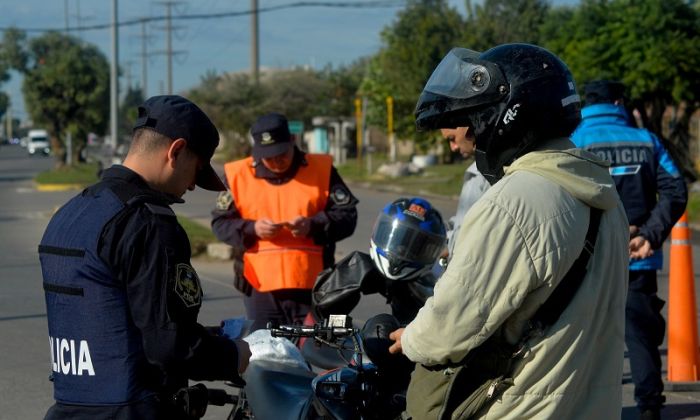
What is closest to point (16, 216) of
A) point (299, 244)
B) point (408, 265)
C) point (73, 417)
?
point (299, 244)

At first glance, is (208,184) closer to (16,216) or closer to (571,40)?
(16,216)

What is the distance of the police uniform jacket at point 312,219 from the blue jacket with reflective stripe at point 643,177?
4.72ft

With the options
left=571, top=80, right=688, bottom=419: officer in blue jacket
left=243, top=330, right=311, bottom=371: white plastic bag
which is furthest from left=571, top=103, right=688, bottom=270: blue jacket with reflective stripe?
left=243, top=330, right=311, bottom=371: white plastic bag

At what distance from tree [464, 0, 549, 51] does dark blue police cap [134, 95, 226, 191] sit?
110 feet

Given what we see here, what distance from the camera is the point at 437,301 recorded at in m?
2.74

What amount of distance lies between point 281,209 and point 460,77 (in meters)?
3.74

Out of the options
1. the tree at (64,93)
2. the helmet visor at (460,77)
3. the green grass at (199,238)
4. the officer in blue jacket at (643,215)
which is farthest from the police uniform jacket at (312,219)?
the tree at (64,93)

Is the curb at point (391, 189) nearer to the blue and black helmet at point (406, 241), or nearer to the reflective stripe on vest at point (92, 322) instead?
the blue and black helmet at point (406, 241)

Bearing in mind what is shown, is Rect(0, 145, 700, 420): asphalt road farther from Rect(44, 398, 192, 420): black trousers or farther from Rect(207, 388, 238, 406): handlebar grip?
Rect(207, 388, 238, 406): handlebar grip

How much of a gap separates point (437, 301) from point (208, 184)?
97 centimetres

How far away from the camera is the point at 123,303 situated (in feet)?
9.86

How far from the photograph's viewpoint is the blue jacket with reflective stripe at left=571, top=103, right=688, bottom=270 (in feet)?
20.1

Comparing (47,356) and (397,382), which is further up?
(397,382)

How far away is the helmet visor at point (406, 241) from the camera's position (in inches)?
191
